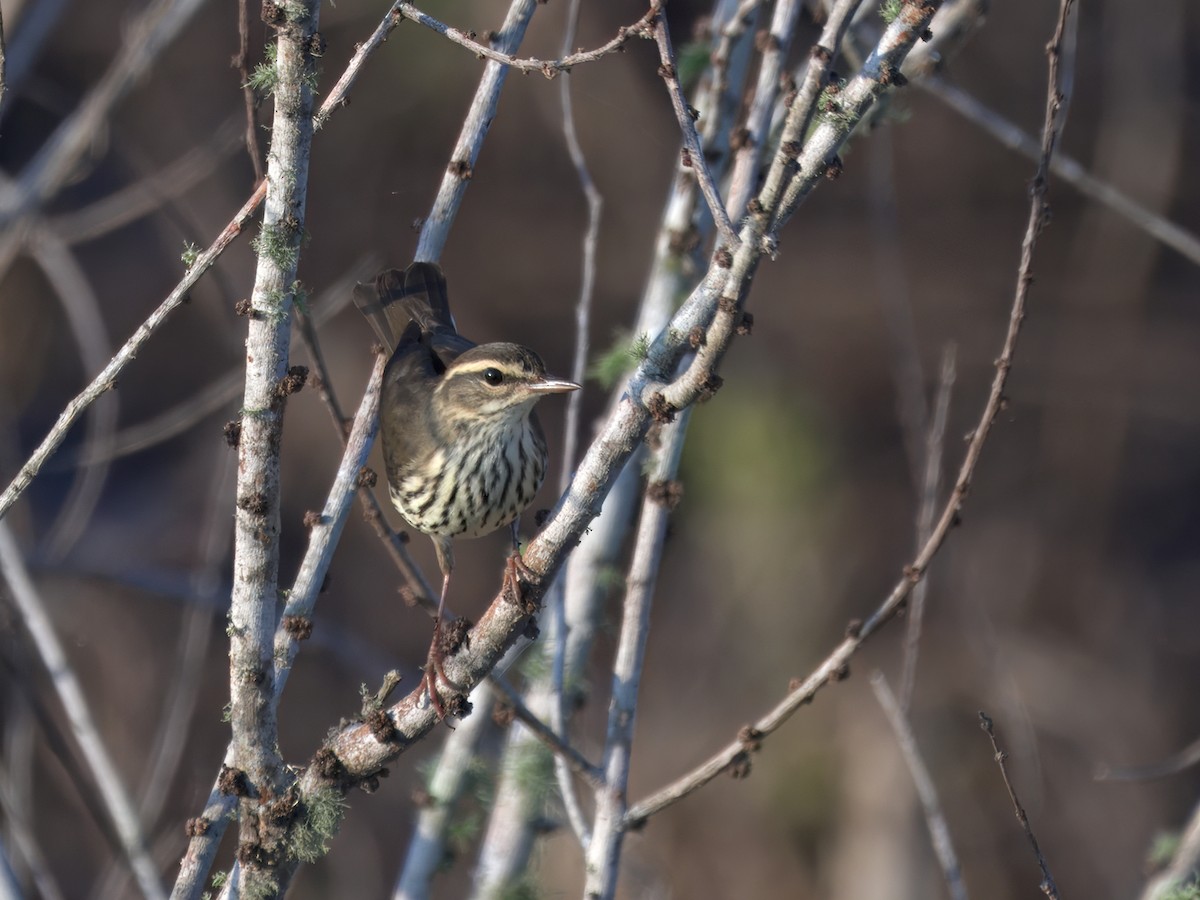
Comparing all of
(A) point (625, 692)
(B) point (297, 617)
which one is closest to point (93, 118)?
(B) point (297, 617)

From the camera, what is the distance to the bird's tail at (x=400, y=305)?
476 cm

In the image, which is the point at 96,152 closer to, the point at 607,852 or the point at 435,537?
the point at 435,537

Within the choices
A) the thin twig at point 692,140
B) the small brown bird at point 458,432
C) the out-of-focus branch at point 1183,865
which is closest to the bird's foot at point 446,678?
the small brown bird at point 458,432

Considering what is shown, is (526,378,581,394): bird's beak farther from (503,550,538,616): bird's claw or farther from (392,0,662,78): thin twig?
(392,0,662,78): thin twig

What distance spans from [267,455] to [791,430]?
948cm

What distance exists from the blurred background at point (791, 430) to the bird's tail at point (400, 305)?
595cm

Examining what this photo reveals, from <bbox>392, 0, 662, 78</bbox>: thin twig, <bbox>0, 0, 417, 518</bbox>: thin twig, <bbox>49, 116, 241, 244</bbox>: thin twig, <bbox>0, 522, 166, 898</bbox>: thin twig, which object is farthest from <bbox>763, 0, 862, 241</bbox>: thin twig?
<bbox>49, 116, 241, 244</bbox>: thin twig

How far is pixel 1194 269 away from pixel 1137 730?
4.31 m

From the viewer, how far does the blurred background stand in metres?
11.3

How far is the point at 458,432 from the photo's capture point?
14.8ft

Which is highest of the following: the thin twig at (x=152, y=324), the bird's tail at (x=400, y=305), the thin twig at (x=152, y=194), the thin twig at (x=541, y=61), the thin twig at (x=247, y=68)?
the thin twig at (x=152, y=194)

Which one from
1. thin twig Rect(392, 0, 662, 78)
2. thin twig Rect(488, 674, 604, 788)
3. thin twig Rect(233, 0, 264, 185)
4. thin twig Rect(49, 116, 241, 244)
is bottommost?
thin twig Rect(488, 674, 604, 788)

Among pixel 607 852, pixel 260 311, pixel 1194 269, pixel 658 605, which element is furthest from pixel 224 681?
pixel 1194 269

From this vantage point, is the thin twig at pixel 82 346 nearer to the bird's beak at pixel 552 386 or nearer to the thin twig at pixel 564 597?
the bird's beak at pixel 552 386
